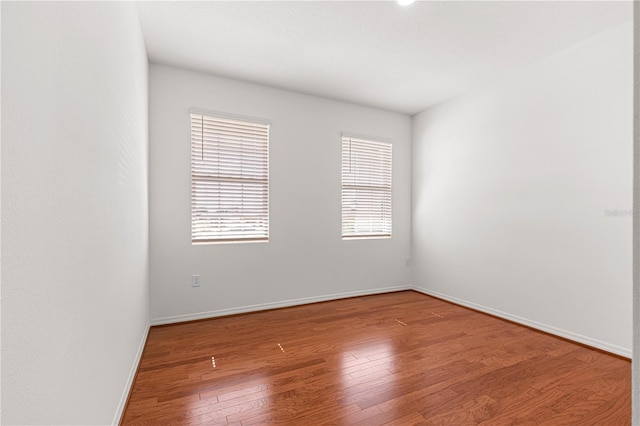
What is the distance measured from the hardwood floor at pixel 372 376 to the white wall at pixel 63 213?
1.77 ft

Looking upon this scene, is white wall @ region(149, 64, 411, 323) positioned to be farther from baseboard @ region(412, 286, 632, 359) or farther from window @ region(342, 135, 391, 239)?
baseboard @ region(412, 286, 632, 359)

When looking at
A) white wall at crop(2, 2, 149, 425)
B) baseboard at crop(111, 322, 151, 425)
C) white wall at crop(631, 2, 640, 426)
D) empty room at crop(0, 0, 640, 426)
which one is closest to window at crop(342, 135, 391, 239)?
empty room at crop(0, 0, 640, 426)

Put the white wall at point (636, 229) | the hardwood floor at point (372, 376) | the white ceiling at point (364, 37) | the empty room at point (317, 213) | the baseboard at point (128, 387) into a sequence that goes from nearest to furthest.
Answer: the white wall at point (636, 229) < the empty room at point (317, 213) < the baseboard at point (128, 387) < the hardwood floor at point (372, 376) < the white ceiling at point (364, 37)

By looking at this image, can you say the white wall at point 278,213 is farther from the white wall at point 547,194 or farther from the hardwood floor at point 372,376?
the white wall at point 547,194

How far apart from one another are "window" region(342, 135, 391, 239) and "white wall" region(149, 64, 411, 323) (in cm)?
13

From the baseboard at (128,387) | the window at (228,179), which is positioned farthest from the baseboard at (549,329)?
the baseboard at (128,387)

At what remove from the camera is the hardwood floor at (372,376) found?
1731 millimetres

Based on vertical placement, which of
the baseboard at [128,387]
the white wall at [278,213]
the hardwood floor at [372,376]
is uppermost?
the white wall at [278,213]

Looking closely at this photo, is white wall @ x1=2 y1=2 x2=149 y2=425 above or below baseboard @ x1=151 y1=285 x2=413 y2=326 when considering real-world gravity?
above

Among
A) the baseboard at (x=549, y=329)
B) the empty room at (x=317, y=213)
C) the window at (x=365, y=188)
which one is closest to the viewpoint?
the empty room at (x=317, y=213)

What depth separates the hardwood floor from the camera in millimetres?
1731

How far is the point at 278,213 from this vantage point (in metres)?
3.76

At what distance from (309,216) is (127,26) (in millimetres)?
2636

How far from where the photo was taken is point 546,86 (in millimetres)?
3029
